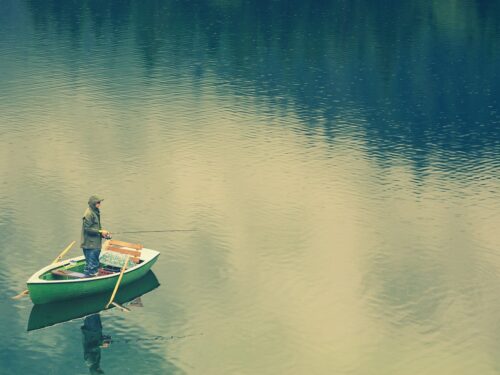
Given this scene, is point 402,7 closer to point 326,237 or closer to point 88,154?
point 88,154

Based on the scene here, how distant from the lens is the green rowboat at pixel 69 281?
4859cm

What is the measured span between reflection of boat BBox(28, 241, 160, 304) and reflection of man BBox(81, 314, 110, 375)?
1.64 metres

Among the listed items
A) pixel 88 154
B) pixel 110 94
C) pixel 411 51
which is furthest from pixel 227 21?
pixel 88 154

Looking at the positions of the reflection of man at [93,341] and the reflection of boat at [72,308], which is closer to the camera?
the reflection of man at [93,341]

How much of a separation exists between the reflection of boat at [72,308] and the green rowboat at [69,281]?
0.33 meters

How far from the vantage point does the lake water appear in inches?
1852

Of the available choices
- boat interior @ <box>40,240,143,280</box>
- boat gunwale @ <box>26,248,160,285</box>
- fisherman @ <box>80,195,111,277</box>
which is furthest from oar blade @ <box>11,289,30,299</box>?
fisherman @ <box>80,195,111,277</box>

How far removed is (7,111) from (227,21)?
5154 cm

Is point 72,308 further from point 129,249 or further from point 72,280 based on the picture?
point 129,249

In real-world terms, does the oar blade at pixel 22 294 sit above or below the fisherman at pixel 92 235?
below

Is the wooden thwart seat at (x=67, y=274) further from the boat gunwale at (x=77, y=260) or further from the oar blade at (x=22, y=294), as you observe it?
the oar blade at (x=22, y=294)

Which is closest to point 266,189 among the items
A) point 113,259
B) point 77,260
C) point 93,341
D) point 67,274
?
point 113,259

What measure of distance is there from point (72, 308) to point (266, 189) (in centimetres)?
2177

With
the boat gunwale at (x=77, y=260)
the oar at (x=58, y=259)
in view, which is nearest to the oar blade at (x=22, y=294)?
the oar at (x=58, y=259)
